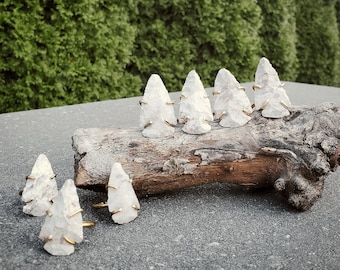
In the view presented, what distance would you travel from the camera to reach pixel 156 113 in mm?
2461

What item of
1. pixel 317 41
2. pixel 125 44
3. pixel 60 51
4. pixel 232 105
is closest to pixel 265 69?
pixel 232 105

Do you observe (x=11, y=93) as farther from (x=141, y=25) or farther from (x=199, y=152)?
(x=199, y=152)

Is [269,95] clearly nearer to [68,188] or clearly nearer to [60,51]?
[68,188]

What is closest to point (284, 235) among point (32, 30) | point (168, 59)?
point (32, 30)

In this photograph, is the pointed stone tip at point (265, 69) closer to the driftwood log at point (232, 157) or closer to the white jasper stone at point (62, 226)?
the driftwood log at point (232, 157)

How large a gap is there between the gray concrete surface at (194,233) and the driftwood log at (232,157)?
0.11m

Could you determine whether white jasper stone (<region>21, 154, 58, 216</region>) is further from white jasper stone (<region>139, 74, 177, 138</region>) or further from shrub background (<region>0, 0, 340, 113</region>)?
shrub background (<region>0, 0, 340, 113</region>)

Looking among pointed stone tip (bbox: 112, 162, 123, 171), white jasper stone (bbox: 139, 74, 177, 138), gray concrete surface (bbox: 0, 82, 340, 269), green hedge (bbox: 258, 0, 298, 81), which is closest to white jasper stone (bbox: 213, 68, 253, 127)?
white jasper stone (bbox: 139, 74, 177, 138)

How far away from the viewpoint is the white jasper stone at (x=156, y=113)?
7.99ft

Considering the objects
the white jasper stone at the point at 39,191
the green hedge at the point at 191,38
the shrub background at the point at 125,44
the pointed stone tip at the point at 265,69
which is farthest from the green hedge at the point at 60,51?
the pointed stone tip at the point at 265,69

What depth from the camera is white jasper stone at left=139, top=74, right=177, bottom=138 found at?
7.99ft

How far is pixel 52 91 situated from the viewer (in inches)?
211

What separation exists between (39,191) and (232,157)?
3.04 ft

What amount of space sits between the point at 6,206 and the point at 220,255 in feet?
3.70
